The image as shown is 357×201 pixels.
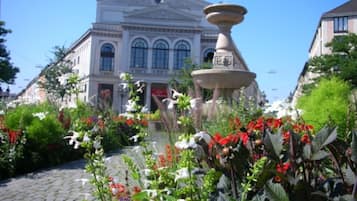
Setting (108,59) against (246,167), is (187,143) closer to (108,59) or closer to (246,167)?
(246,167)

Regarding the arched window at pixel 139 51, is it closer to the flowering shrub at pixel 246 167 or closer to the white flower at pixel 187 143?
the flowering shrub at pixel 246 167

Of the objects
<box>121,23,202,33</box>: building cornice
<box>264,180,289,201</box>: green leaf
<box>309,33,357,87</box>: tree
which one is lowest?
<box>264,180,289,201</box>: green leaf

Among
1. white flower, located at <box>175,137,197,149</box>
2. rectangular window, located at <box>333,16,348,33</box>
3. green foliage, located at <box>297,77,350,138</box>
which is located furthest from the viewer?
rectangular window, located at <box>333,16,348,33</box>

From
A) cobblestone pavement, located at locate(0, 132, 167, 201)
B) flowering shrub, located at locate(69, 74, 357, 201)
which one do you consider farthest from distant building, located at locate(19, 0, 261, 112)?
flowering shrub, located at locate(69, 74, 357, 201)

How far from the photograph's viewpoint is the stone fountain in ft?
33.6

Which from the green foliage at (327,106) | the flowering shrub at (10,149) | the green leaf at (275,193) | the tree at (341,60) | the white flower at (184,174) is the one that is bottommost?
the flowering shrub at (10,149)

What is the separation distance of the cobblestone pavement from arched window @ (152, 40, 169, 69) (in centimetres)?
4300

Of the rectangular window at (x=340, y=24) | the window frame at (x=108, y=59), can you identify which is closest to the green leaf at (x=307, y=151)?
the window frame at (x=108, y=59)

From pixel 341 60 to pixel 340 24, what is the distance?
27.2 m

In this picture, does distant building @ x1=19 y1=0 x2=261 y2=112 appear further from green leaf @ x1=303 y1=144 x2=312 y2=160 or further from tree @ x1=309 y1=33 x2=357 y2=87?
green leaf @ x1=303 y1=144 x2=312 y2=160

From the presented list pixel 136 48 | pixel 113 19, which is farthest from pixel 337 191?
pixel 113 19

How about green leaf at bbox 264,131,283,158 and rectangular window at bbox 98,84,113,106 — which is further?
rectangular window at bbox 98,84,113,106

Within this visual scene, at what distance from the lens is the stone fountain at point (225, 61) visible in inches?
403

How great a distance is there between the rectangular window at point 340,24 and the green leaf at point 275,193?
191 feet
